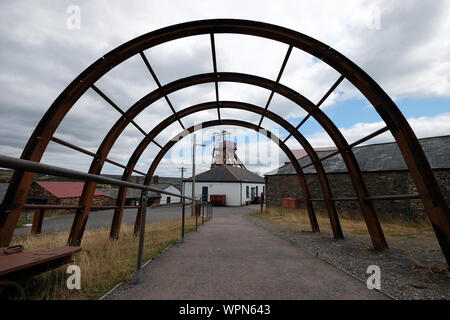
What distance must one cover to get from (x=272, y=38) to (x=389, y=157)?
13.9 m

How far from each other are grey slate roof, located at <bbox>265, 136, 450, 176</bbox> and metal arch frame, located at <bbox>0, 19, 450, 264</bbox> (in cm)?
1129

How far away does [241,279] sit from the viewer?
2496mm

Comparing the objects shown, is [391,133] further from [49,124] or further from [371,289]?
[49,124]

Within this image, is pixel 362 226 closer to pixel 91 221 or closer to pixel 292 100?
pixel 292 100

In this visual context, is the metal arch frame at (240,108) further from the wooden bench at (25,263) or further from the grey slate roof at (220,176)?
the grey slate roof at (220,176)

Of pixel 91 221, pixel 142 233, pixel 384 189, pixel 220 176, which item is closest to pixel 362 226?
pixel 384 189

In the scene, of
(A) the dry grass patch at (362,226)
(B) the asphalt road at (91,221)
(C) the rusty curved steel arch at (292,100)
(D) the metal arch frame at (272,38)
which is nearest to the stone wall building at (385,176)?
(A) the dry grass patch at (362,226)

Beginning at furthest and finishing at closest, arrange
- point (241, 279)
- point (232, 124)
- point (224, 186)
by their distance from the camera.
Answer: point (224, 186)
point (232, 124)
point (241, 279)

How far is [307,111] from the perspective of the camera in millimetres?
5059

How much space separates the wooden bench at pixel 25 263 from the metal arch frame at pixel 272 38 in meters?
1.13

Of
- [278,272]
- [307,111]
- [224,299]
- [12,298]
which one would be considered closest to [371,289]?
[278,272]

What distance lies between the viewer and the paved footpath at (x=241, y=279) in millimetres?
2096

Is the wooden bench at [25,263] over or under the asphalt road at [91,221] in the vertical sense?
over

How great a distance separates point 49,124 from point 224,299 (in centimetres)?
348
